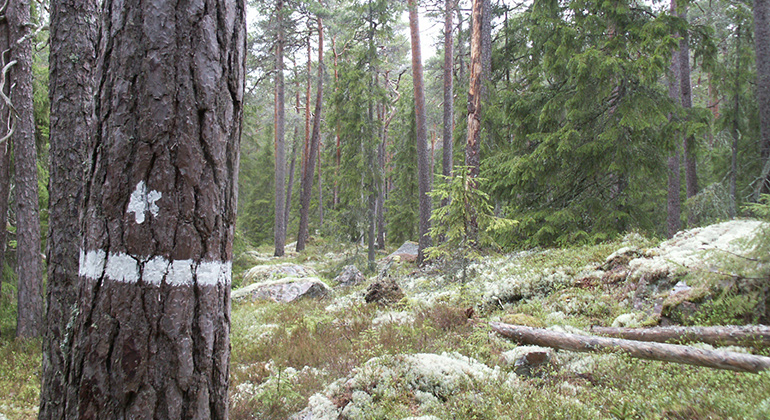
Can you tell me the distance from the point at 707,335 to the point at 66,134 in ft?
21.3

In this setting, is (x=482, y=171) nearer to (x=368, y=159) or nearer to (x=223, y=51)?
(x=368, y=159)

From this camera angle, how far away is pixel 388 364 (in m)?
3.83

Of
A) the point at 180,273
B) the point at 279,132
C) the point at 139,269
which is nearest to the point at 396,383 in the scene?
the point at 180,273

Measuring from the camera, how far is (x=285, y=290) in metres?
10.2

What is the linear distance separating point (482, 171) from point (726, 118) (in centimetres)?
843

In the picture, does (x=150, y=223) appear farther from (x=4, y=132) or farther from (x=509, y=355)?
(x=4, y=132)

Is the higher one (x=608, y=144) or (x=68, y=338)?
(x=608, y=144)

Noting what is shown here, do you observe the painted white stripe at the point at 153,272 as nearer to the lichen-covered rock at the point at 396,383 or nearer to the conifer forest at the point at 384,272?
the conifer forest at the point at 384,272

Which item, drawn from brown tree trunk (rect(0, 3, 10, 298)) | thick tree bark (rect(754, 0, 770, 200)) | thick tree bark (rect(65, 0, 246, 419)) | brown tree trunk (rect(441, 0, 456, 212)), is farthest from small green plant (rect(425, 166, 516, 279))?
brown tree trunk (rect(441, 0, 456, 212))

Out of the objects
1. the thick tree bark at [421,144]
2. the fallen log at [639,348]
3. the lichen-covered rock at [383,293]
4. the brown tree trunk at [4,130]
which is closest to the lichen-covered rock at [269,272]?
the thick tree bark at [421,144]

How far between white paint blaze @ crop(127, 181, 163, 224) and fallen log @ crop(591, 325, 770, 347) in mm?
4290

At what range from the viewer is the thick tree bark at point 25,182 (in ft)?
20.2

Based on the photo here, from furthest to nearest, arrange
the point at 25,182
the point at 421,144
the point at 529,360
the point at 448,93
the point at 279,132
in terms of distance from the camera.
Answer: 1. the point at 279,132
2. the point at 448,93
3. the point at 421,144
4. the point at 25,182
5. the point at 529,360

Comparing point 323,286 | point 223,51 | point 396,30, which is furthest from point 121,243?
point 396,30
